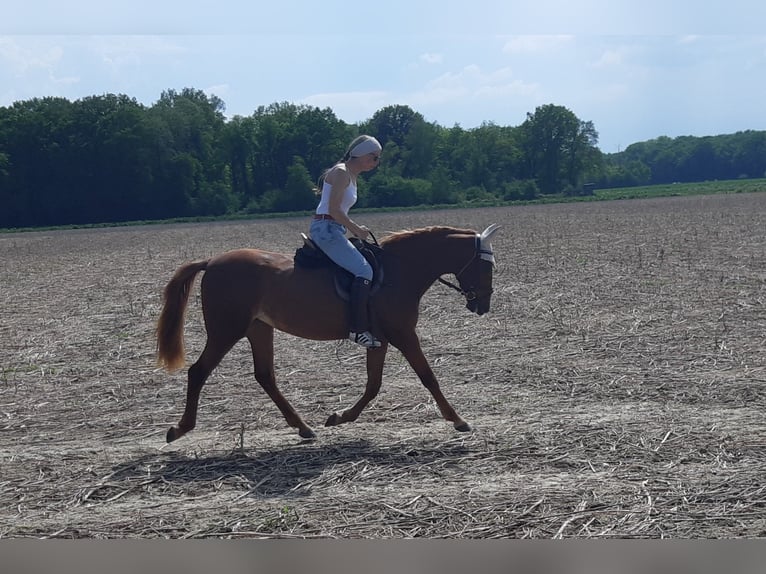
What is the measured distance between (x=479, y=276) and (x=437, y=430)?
146 cm

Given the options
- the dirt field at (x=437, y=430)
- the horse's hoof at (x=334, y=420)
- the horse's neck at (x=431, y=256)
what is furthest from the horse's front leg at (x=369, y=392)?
the horse's neck at (x=431, y=256)

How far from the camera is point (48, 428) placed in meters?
8.28

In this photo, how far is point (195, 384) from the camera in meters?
7.68

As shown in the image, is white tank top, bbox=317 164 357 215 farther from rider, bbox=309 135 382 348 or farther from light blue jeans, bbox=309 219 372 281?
light blue jeans, bbox=309 219 372 281

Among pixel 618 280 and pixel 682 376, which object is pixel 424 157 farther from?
pixel 682 376

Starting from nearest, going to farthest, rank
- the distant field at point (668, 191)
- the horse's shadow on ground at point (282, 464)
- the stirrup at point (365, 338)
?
the horse's shadow on ground at point (282, 464)
the stirrup at point (365, 338)
the distant field at point (668, 191)

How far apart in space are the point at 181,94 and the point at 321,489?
75.9 metres

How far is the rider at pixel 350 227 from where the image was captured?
746 centimetres

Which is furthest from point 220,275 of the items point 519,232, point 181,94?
point 181,94

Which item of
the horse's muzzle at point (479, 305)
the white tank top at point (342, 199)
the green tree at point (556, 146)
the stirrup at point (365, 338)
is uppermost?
the green tree at point (556, 146)

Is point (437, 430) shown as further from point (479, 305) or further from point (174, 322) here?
point (174, 322)

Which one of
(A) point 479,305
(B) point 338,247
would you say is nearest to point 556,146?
(A) point 479,305

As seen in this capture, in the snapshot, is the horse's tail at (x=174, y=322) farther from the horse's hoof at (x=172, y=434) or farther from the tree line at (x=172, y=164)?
the tree line at (x=172, y=164)

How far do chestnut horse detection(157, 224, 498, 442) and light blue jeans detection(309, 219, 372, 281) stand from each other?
232 millimetres
